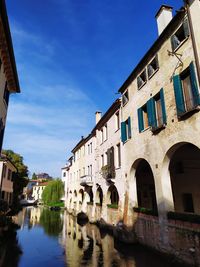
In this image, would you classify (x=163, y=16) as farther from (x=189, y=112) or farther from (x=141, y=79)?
(x=189, y=112)

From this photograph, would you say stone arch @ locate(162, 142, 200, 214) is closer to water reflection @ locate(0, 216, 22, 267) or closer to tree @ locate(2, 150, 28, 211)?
water reflection @ locate(0, 216, 22, 267)

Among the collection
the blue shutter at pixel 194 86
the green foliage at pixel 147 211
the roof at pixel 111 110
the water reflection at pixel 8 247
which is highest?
the roof at pixel 111 110

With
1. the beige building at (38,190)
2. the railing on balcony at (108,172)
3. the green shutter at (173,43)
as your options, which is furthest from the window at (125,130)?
the beige building at (38,190)

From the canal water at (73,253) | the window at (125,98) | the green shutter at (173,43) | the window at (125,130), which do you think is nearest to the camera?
the canal water at (73,253)

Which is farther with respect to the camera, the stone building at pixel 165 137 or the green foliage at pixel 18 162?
the green foliage at pixel 18 162

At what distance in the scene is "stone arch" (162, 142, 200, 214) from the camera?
14.4 metres

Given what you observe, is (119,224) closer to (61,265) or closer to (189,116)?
(61,265)

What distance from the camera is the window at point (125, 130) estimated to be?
1627 centimetres

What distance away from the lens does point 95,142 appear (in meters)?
25.8

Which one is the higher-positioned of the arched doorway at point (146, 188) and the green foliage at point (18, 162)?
the green foliage at point (18, 162)

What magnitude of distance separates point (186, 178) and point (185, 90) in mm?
7551

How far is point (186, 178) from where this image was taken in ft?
49.6

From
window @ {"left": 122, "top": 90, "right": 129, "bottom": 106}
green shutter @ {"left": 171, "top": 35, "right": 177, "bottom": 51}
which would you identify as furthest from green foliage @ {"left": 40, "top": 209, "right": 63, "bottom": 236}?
green shutter @ {"left": 171, "top": 35, "right": 177, "bottom": 51}

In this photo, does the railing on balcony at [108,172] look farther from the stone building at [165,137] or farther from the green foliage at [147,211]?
the green foliage at [147,211]
